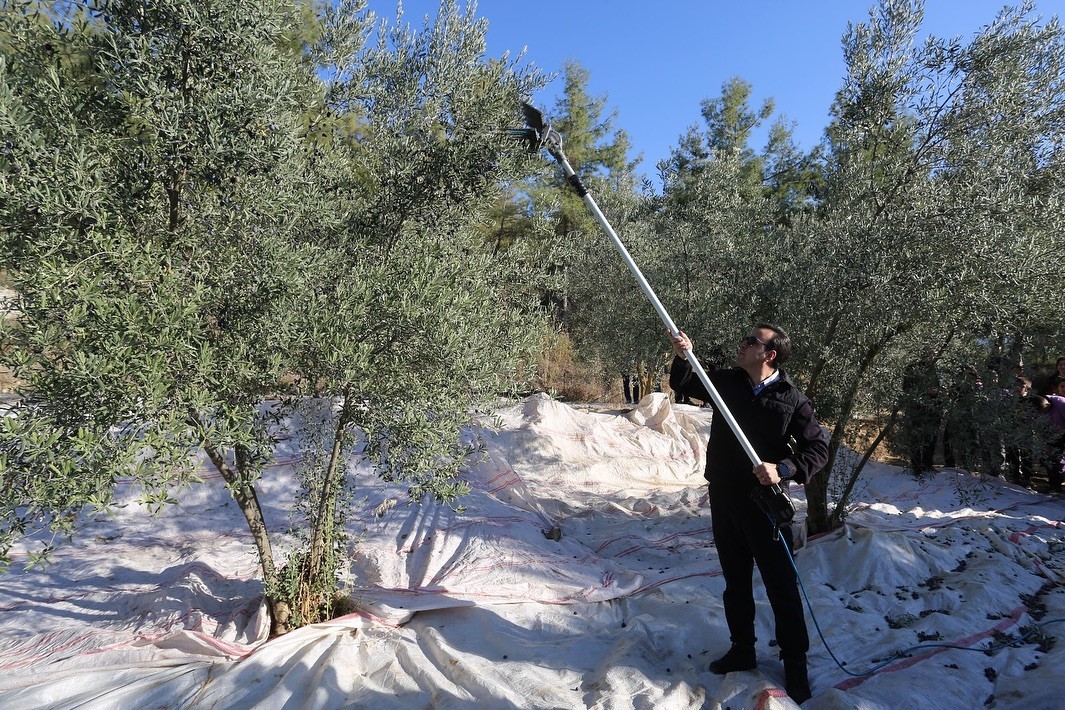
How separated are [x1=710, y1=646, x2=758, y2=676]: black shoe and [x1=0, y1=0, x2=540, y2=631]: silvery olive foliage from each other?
2.22 m

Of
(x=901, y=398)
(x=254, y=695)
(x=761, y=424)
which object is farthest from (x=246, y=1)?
(x=901, y=398)

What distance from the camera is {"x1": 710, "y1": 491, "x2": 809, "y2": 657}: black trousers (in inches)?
150

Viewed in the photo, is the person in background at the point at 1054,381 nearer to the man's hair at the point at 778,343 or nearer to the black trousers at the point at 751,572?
the man's hair at the point at 778,343

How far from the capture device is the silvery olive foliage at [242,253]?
328cm

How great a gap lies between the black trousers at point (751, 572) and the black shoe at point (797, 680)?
0.15ft

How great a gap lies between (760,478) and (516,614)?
2606 mm

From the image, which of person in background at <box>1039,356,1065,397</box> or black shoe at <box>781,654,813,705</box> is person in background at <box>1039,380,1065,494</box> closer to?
person in background at <box>1039,356,1065,397</box>

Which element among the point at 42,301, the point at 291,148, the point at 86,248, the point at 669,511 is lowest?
the point at 669,511

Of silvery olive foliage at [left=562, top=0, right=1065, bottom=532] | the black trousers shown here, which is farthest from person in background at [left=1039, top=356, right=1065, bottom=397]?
the black trousers

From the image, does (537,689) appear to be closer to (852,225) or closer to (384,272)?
(384,272)

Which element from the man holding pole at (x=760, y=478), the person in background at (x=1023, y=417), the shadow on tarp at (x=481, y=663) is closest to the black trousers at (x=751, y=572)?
the man holding pole at (x=760, y=478)

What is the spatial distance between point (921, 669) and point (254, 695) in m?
4.36

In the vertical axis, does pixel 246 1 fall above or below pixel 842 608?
above

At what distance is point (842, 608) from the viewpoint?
5066 millimetres
